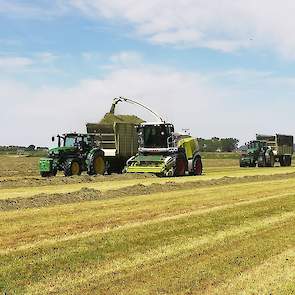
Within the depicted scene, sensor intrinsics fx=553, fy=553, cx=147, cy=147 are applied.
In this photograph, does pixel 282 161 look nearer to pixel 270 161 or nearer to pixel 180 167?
pixel 270 161

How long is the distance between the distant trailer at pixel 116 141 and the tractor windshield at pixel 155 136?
5.16ft

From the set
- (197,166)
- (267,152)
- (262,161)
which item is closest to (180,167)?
(197,166)

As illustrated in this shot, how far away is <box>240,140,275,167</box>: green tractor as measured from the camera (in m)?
45.2

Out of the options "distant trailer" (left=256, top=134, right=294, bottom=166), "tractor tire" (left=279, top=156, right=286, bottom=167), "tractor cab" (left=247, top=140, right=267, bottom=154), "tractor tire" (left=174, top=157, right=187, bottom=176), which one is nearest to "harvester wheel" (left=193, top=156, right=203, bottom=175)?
"tractor tire" (left=174, top=157, right=187, bottom=176)

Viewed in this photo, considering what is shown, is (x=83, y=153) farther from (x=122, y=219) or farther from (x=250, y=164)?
(x=250, y=164)

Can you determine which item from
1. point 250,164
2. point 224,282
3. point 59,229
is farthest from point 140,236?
point 250,164

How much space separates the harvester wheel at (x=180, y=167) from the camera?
94.0 feet

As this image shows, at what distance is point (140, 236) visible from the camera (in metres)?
9.85

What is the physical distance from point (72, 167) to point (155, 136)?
15.5 ft

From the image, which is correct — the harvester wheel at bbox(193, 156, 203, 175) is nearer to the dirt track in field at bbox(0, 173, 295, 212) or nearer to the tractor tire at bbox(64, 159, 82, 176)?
the tractor tire at bbox(64, 159, 82, 176)

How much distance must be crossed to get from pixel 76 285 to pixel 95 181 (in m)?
17.3

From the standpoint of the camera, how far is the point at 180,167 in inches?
1142

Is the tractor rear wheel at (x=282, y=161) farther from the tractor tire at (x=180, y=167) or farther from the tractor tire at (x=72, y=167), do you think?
the tractor tire at (x=72, y=167)

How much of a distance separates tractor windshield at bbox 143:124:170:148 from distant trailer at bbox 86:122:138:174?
1572 millimetres
